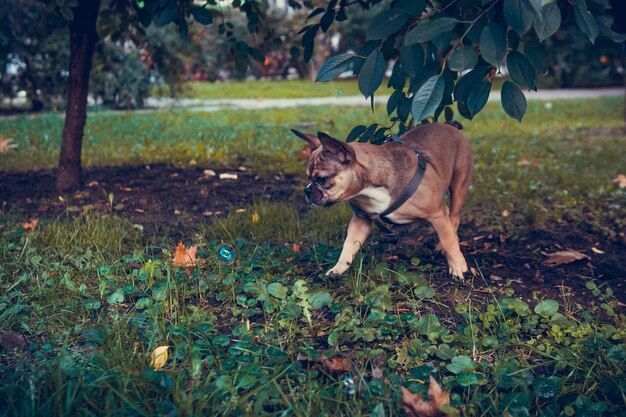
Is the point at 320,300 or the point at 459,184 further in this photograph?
the point at 459,184

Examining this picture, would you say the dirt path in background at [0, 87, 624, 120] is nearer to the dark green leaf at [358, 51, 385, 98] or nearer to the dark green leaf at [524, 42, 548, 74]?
the dark green leaf at [358, 51, 385, 98]

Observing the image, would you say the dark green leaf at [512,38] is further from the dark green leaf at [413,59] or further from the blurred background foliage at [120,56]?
the blurred background foliage at [120,56]

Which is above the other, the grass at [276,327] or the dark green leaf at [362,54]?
the dark green leaf at [362,54]

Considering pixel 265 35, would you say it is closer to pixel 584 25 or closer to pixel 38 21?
pixel 584 25

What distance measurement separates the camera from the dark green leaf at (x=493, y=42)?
2.34m

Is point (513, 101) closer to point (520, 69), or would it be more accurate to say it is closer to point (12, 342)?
point (520, 69)

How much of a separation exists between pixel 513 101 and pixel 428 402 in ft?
3.69

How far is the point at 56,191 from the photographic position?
16.8ft

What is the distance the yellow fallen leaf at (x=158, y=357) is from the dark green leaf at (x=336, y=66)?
47.4 inches

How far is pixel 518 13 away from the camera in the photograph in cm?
224

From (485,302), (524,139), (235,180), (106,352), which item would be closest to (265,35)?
(235,180)

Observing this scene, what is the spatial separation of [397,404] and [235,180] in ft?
11.8

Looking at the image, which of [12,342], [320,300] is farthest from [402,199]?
[12,342]

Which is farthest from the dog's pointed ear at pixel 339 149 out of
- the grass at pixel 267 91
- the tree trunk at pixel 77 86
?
the grass at pixel 267 91
